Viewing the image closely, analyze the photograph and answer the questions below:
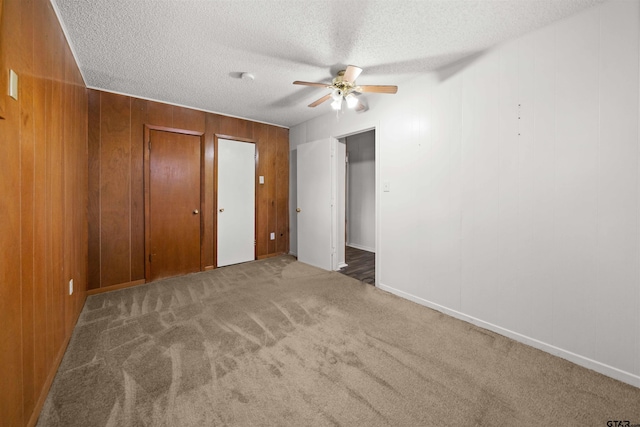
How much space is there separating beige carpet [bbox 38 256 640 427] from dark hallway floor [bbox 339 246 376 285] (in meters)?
0.90

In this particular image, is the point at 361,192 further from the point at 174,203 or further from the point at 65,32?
the point at 65,32

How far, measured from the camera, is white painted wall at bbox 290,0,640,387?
1588 millimetres

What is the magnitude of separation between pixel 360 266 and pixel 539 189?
2579 millimetres

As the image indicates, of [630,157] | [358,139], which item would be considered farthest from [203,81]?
[630,157]

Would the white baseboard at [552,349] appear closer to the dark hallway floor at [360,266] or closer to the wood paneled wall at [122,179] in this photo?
the dark hallway floor at [360,266]

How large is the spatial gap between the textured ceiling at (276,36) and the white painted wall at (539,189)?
0.27 m

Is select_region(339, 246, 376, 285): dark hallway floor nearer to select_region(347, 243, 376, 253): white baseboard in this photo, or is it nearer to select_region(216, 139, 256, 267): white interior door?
select_region(347, 243, 376, 253): white baseboard

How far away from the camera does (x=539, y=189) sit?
1896 millimetres

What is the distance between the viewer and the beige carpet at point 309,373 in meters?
1.34

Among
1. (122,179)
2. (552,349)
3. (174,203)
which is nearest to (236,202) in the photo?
(174,203)

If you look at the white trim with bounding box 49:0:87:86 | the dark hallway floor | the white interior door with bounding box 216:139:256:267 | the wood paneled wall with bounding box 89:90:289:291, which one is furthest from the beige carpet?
the white trim with bounding box 49:0:87:86

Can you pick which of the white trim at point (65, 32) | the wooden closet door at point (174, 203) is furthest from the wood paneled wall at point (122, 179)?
the white trim at point (65, 32)

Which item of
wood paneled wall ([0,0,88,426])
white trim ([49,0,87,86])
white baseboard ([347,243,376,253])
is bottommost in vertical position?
white baseboard ([347,243,376,253])

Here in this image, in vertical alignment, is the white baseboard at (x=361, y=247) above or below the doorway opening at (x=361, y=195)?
below
